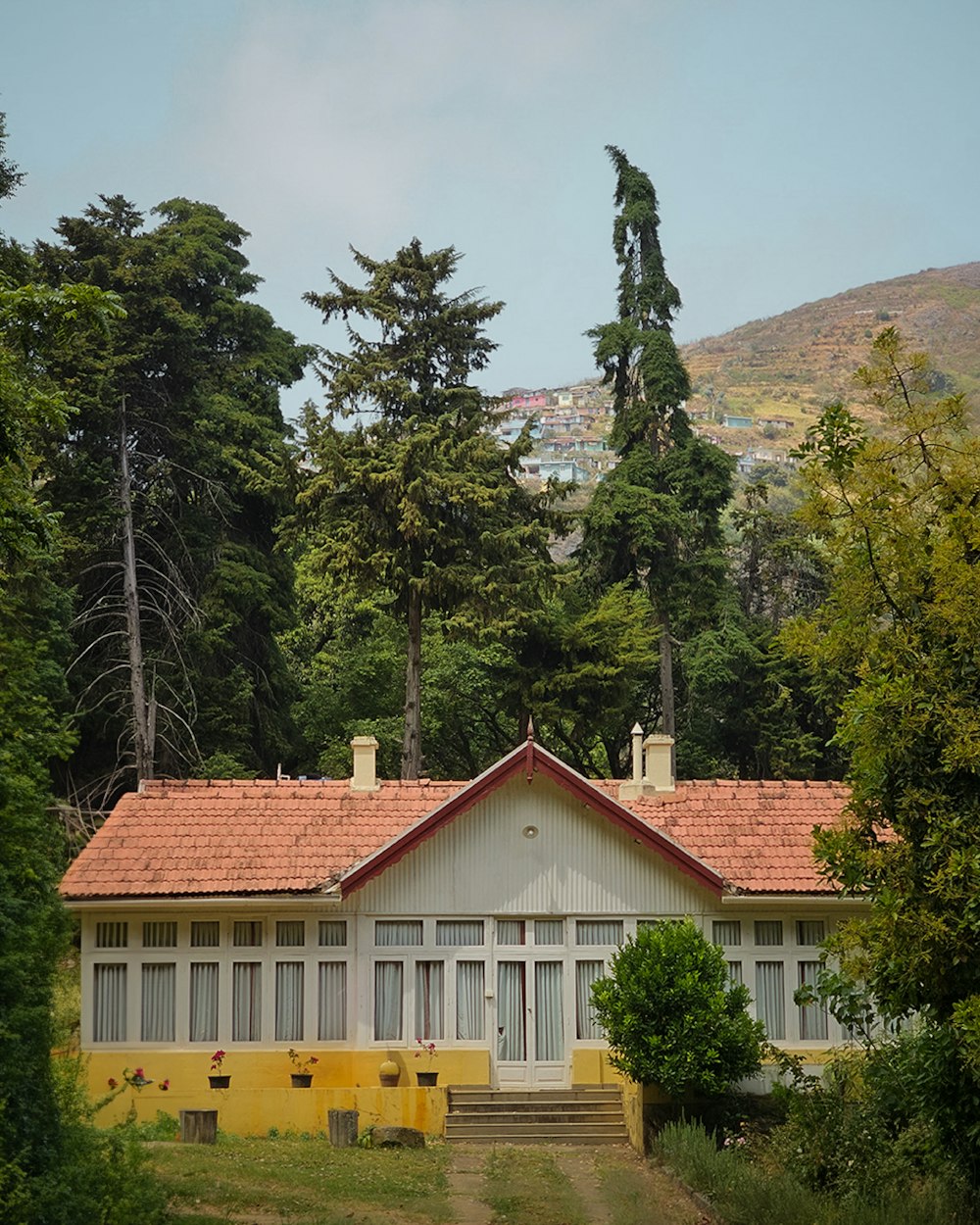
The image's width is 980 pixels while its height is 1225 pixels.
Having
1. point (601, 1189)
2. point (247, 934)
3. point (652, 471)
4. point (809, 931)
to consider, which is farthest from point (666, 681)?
point (601, 1189)

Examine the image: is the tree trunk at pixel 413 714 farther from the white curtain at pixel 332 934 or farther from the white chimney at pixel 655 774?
the white curtain at pixel 332 934

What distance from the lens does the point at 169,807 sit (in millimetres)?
26578

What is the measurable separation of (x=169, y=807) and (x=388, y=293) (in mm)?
19830

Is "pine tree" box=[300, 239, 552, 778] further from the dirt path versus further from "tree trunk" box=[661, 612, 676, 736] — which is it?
the dirt path

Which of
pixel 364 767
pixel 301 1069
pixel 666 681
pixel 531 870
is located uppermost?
pixel 666 681

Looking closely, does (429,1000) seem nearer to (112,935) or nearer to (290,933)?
(290,933)

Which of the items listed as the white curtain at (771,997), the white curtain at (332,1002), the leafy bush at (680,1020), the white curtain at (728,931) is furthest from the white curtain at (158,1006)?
the white curtain at (771,997)

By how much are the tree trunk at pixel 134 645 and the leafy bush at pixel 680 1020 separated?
17218mm

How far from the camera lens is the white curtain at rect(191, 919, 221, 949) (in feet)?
82.8

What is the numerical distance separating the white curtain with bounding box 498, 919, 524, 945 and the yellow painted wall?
5.93ft

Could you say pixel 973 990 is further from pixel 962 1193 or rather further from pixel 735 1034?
pixel 735 1034

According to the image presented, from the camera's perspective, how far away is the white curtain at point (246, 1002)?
82.2ft

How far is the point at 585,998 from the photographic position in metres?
25.6

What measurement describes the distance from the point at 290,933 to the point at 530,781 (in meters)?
4.56
